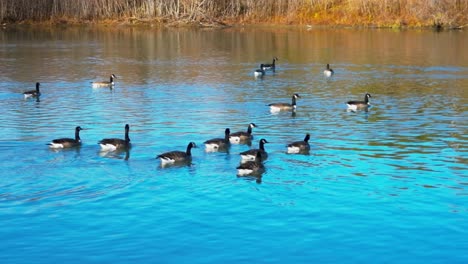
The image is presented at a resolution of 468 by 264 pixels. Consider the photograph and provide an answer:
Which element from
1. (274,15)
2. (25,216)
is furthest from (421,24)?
(25,216)

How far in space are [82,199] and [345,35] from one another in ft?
146

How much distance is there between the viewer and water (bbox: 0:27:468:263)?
11859 mm

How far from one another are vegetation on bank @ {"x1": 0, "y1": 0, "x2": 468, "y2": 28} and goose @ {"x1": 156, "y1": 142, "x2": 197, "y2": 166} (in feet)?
163

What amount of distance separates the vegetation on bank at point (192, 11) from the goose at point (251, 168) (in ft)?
165

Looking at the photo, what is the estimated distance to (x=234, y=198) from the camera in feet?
46.5

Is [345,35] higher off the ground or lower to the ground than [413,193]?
higher

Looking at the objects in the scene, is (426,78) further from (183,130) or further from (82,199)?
(82,199)

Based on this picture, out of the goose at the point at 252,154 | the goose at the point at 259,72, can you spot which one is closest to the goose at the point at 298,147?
the goose at the point at 252,154

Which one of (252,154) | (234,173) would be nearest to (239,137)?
(252,154)

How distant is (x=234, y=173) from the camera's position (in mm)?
15930

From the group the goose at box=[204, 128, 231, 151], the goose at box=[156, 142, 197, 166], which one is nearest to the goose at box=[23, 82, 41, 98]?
the goose at box=[204, 128, 231, 151]

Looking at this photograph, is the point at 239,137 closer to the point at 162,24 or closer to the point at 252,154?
the point at 252,154

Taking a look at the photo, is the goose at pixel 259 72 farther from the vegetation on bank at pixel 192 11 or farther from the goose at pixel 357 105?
the vegetation on bank at pixel 192 11

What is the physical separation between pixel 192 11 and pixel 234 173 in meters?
52.4
